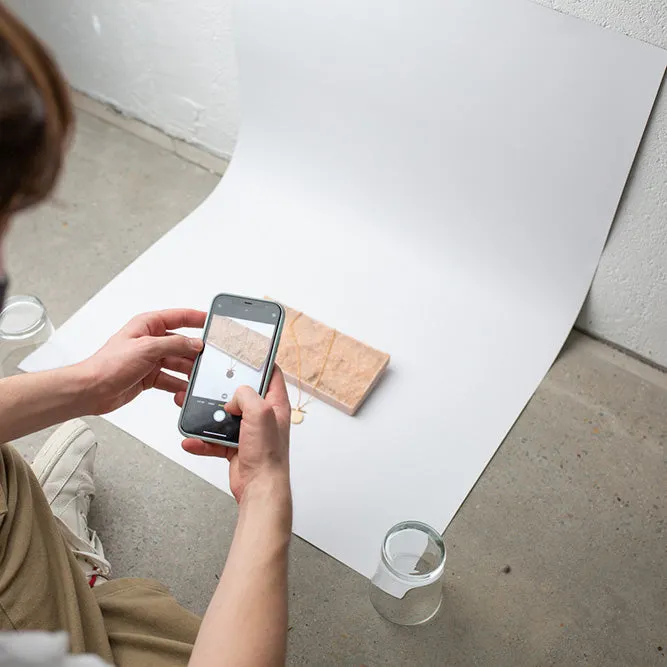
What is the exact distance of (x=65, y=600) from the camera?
908 millimetres

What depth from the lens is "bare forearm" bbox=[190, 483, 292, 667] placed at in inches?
29.3

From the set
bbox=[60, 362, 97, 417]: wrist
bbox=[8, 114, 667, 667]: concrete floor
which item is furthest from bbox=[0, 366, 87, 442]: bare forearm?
bbox=[8, 114, 667, 667]: concrete floor

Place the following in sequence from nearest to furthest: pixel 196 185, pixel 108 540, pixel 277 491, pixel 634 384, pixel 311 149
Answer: pixel 277 491 < pixel 108 540 < pixel 634 384 < pixel 311 149 < pixel 196 185

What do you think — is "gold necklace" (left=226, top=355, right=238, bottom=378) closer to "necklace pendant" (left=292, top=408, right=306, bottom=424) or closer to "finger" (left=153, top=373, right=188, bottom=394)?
"finger" (left=153, top=373, right=188, bottom=394)

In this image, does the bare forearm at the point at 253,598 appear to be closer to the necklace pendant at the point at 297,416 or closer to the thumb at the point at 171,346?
the thumb at the point at 171,346

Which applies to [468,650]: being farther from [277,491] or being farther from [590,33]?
[590,33]

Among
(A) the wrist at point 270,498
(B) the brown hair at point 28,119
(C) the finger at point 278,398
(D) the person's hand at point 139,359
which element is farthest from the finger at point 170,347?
(B) the brown hair at point 28,119

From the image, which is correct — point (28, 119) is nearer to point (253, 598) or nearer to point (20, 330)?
point (253, 598)

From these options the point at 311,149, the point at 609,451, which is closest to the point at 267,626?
the point at 609,451

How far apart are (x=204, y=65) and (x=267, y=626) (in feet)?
4.15

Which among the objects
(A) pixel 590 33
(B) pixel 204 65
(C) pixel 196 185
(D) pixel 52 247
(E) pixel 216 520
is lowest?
(E) pixel 216 520

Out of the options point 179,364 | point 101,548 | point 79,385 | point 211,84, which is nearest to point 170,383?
point 179,364

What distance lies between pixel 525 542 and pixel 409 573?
0.21 m

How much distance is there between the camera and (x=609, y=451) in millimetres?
1381
